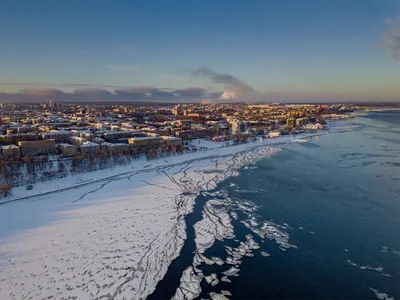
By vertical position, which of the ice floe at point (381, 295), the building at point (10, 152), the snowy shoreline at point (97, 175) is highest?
the ice floe at point (381, 295)

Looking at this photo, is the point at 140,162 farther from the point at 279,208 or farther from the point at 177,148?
the point at 279,208

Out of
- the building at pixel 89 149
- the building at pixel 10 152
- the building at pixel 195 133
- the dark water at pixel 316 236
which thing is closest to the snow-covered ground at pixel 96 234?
the dark water at pixel 316 236

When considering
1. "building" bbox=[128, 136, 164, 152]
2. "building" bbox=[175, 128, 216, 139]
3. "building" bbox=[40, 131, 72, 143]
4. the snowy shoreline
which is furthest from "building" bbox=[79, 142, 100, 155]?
"building" bbox=[175, 128, 216, 139]

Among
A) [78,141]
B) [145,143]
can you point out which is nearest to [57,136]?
[78,141]

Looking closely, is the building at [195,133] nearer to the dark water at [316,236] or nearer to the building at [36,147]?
the building at [36,147]

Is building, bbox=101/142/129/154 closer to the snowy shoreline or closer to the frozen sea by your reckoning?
the snowy shoreline

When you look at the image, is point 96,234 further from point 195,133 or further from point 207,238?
point 195,133
